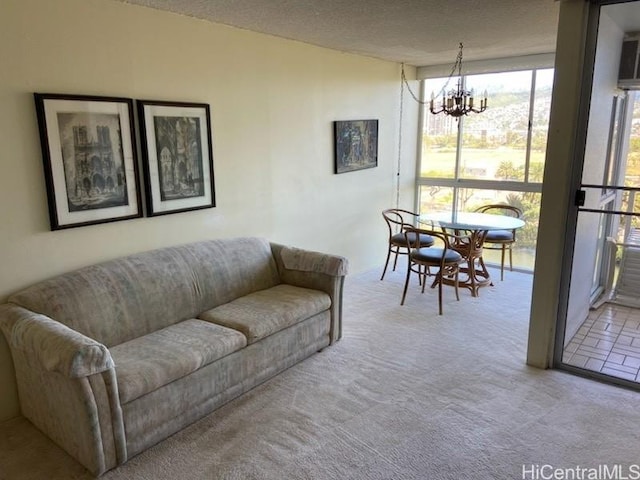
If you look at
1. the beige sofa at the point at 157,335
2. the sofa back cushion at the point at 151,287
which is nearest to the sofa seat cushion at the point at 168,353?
the beige sofa at the point at 157,335

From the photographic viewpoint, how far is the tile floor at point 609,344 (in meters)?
3.12

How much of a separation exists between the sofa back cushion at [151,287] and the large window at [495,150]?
312 cm

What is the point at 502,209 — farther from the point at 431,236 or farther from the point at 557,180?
the point at 557,180

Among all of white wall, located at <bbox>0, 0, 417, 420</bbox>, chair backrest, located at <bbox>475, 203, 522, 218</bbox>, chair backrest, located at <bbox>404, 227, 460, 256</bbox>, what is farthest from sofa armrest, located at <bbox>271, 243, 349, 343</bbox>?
chair backrest, located at <bbox>475, 203, 522, 218</bbox>

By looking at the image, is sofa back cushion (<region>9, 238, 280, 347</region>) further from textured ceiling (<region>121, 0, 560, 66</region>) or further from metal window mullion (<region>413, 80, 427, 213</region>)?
Answer: metal window mullion (<region>413, 80, 427, 213</region>)

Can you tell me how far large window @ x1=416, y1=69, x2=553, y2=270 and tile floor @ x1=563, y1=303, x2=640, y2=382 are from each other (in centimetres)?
166

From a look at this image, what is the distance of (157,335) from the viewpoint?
9.02 ft

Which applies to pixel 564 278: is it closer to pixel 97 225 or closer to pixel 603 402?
pixel 603 402

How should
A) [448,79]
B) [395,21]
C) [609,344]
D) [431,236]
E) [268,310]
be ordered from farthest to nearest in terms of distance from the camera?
[448,79], [431,236], [609,344], [395,21], [268,310]

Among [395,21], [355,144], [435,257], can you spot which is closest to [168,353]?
[435,257]

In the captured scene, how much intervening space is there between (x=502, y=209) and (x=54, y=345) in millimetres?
4796

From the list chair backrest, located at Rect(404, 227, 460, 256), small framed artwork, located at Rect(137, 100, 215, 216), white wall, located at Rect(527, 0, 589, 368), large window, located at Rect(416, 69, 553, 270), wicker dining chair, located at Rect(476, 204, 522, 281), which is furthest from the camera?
large window, located at Rect(416, 69, 553, 270)

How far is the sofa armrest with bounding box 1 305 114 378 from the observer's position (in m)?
1.99

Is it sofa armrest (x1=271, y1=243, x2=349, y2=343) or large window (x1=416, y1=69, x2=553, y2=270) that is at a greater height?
large window (x1=416, y1=69, x2=553, y2=270)
